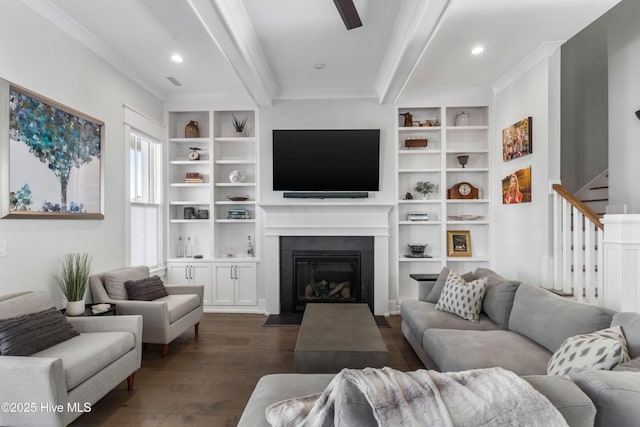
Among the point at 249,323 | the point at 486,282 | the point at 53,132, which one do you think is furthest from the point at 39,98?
the point at 486,282

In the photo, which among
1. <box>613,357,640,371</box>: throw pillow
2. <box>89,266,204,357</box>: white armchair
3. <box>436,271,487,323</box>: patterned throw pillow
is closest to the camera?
<box>613,357,640,371</box>: throw pillow

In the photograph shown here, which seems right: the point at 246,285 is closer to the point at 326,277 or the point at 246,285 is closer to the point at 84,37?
the point at 326,277

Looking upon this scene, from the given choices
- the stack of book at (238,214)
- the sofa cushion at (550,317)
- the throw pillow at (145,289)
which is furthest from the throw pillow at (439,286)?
the throw pillow at (145,289)

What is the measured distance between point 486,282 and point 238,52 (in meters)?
2.96

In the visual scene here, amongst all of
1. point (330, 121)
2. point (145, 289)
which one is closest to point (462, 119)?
point (330, 121)

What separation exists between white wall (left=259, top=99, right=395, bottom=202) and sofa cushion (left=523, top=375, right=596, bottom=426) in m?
3.58

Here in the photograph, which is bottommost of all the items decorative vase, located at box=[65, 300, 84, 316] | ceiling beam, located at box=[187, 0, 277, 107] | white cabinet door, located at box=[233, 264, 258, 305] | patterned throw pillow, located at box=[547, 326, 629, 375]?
white cabinet door, located at box=[233, 264, 258, 305]

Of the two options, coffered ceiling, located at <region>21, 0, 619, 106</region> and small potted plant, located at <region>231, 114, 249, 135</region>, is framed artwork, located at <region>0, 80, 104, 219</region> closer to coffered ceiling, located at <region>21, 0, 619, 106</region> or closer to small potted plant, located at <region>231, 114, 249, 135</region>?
coffered ceiling, located at <region>21, 0, 619, 106</region>

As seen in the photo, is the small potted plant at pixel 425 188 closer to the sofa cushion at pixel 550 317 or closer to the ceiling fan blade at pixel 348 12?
the sofa cushion at pixel 550 317

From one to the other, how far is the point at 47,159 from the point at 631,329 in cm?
389

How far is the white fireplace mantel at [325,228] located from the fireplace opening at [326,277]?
10.3 inches

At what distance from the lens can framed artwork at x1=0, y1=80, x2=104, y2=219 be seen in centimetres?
231

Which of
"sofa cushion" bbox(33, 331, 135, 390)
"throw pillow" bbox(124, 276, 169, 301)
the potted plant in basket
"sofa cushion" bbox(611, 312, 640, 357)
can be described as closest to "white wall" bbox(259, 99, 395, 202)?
"throw pillow" bbox(124, 276, 169, 301)

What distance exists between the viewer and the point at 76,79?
2971mm
